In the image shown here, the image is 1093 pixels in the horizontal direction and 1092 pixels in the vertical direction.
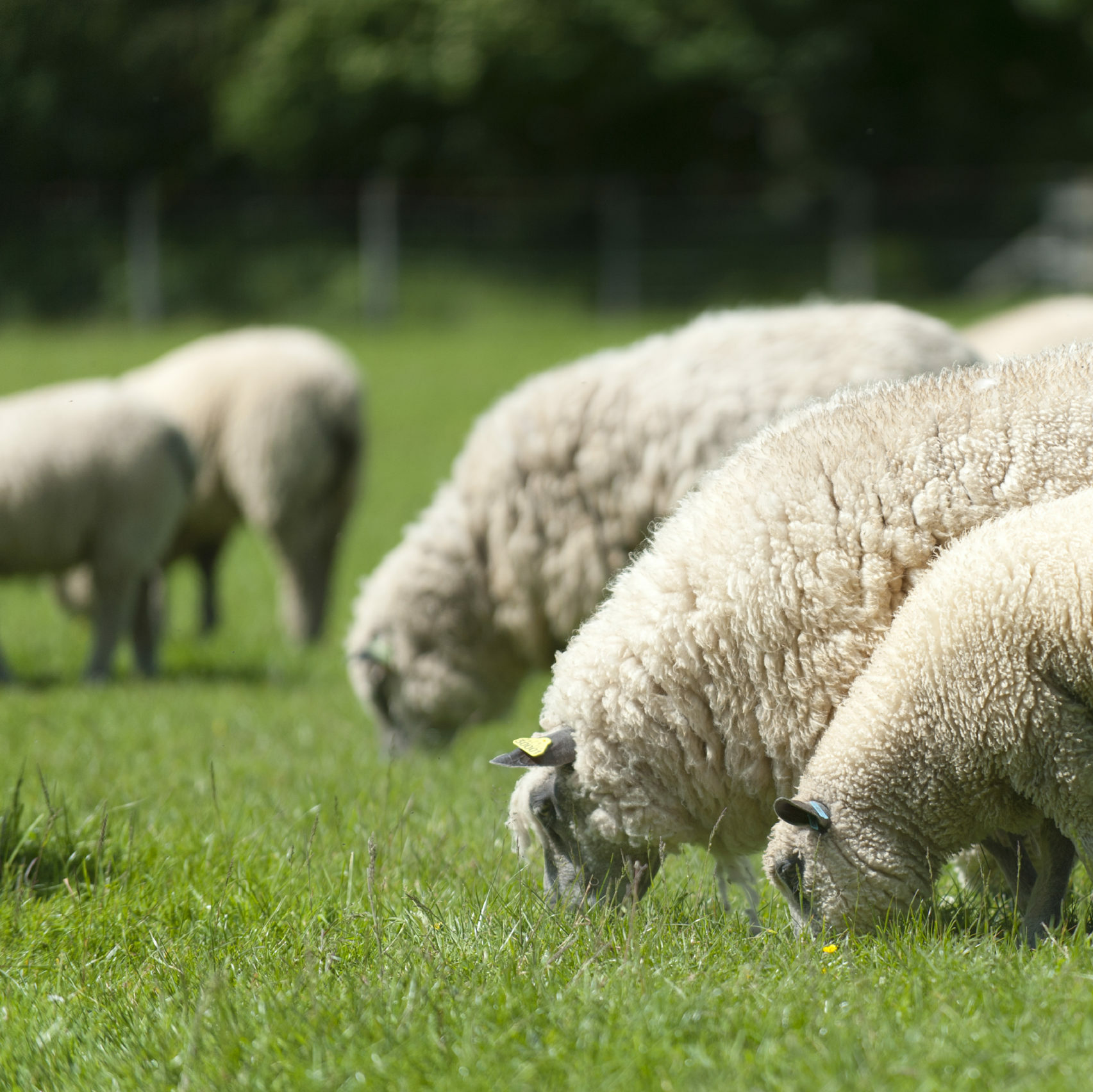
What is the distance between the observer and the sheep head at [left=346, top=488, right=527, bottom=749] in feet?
18.3

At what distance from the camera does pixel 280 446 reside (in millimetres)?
8578

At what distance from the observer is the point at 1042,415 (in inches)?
121

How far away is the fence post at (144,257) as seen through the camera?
23.6m

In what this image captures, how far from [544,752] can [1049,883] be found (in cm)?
105

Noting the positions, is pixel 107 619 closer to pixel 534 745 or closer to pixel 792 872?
pixel 534 745

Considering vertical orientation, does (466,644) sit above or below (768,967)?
below

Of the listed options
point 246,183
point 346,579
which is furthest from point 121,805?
point 246,183

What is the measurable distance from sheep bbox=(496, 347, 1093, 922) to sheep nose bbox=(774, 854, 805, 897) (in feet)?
0.75

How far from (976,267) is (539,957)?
22.9 meters

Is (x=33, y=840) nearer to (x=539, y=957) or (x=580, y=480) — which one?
(x=539, y=957)

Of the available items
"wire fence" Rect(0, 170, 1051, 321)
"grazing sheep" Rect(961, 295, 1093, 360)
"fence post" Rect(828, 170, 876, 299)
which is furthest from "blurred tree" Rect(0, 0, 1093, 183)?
"grazing sheep" Rect(961, 295, 1093, 360)

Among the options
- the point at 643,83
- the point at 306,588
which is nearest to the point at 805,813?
the point at 306,588

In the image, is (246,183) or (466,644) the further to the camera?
(246,183)

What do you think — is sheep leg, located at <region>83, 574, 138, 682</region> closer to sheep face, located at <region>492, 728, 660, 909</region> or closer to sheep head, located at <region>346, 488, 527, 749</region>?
sheep head, located at <region>346, 488, 527, 749</region>
